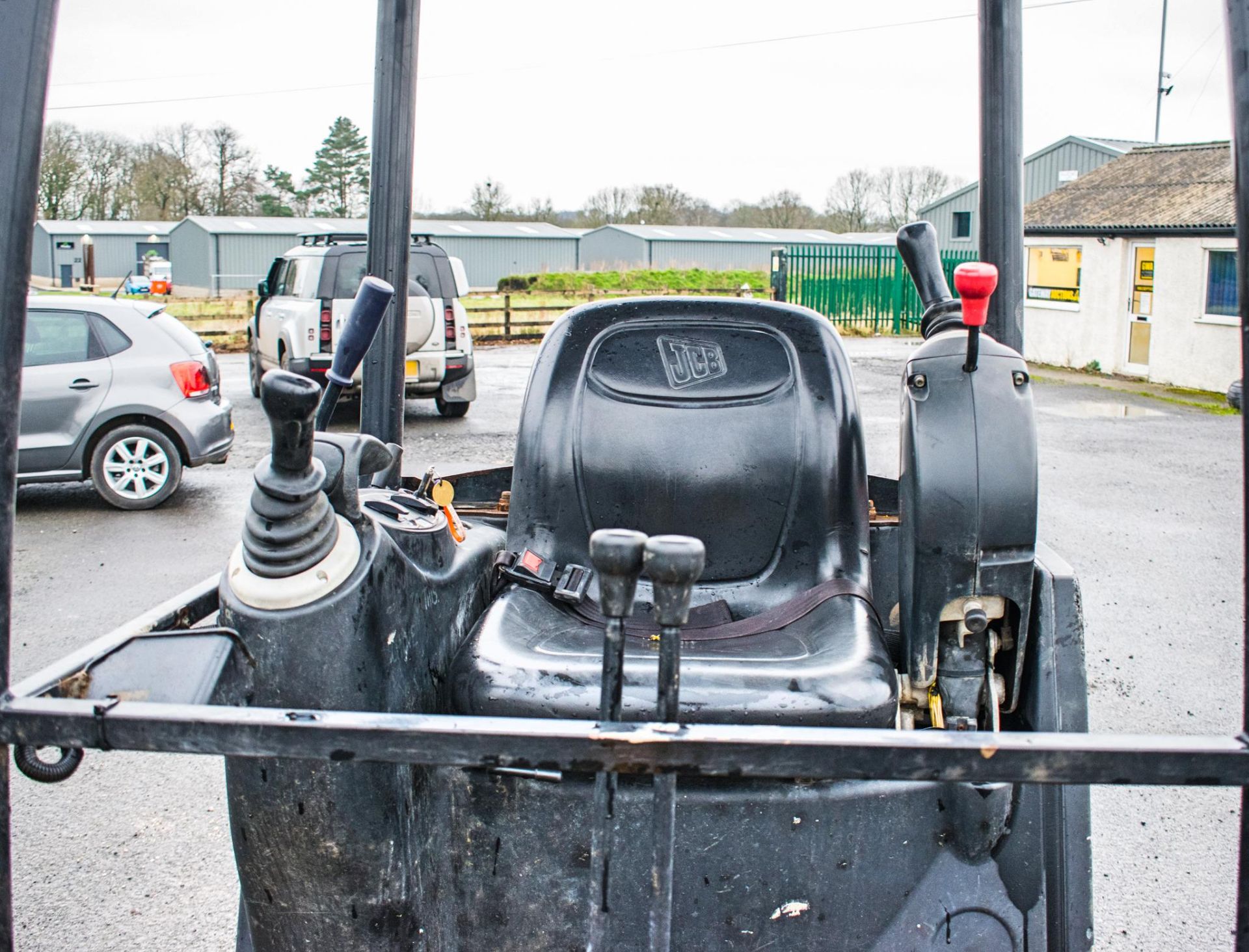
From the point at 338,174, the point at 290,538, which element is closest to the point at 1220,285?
the point at 290,538

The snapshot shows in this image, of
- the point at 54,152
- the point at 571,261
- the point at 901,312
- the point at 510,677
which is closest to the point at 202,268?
the point at 54,152

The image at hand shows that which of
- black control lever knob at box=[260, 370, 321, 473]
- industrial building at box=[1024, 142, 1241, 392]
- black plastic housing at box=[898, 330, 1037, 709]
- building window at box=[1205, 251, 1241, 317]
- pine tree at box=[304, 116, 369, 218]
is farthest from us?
pine tree at box=[304, 116, 369, 218]

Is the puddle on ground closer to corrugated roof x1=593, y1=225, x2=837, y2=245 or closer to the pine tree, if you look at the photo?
corrugated roof x1=593, y1=225, x2=837, y2=245

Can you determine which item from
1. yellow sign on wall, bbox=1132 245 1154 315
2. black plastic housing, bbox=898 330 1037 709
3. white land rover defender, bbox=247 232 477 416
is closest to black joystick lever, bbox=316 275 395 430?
black plastic housing, bbox=898 330 1037 709

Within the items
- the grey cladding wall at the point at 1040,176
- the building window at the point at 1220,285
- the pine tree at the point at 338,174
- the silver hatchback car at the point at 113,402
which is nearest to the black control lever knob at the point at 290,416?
the silver hatchback car at the point at 113,402

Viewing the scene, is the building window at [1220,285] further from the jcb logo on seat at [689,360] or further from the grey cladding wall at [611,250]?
the grey cladding wall at [611,250]

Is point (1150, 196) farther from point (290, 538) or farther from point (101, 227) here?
point (101, 227)

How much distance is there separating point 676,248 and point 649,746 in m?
56.8

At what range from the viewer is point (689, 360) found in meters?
2.92

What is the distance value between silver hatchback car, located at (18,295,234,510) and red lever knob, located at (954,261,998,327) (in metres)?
8.53

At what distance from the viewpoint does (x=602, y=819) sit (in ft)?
4.71

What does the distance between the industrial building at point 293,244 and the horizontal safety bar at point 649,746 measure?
163 feet

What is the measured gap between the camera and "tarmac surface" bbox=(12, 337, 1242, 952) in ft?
11.3

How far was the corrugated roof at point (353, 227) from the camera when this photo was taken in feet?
174
